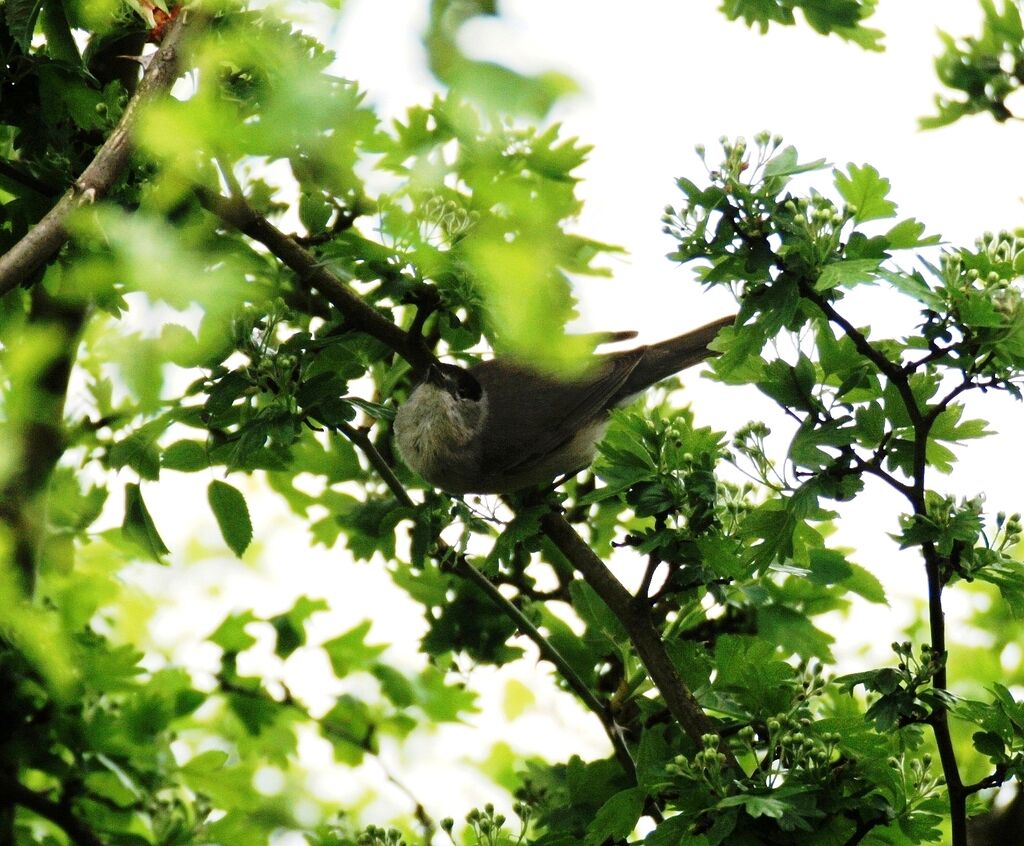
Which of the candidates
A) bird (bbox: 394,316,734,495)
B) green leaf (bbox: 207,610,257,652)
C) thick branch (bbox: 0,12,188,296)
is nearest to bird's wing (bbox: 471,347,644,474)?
bird (bbox: 394,316,734,495)

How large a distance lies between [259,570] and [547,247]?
14.9ft

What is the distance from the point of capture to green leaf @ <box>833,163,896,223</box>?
2346 mm

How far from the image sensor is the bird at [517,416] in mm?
3916

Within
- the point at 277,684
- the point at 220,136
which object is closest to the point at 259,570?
the point at 277,684

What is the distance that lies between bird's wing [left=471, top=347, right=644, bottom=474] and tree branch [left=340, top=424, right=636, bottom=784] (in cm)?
84

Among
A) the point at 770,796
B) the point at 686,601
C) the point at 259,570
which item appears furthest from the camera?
the point at 259,570

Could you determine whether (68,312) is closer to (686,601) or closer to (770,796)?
(686,601)

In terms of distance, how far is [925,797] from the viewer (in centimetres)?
240

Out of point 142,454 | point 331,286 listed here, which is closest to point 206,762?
point 142,454

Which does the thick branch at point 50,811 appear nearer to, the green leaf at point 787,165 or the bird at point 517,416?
the bird at point 517,416

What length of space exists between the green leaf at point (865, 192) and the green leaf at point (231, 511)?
1632 millimetres

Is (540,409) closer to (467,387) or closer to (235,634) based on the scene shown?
(467,387)

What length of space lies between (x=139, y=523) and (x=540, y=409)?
5.96 feet

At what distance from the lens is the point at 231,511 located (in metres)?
3.05
